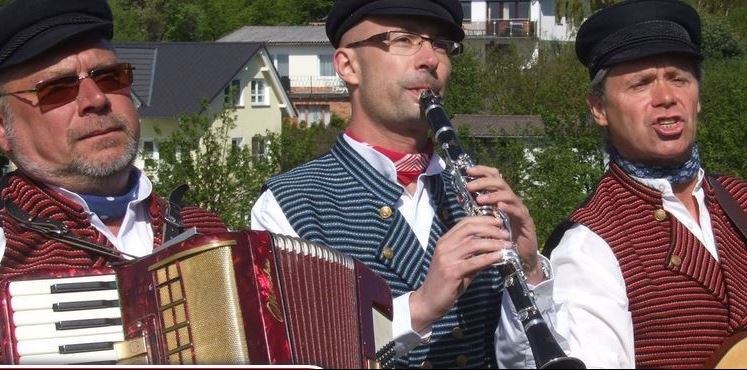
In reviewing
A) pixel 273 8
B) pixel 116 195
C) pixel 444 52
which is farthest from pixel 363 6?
pixel 273 8

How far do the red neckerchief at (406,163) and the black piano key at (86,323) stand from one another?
116cm

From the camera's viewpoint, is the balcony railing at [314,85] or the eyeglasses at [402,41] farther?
the balcony railing at [314,85]

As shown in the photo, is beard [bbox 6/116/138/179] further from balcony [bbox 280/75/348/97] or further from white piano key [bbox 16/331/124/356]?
balcony [bbox 280/75/348/97]

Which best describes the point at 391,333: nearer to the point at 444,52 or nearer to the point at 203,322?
the point at 203,322

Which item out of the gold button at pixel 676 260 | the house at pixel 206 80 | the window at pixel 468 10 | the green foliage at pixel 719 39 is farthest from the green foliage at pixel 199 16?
the gold button at pixel 676 260

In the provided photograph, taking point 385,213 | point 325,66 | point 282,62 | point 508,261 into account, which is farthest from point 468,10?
point 508,261

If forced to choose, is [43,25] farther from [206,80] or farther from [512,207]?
[206,80]

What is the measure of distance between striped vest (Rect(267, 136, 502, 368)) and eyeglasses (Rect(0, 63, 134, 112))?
57 cm

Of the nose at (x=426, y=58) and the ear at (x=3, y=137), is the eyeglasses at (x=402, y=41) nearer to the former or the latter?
the nose at (x=426, y=58)

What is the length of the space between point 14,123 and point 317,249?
1.04 metres

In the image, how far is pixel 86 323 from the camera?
2.89 m

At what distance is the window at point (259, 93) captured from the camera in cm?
3978

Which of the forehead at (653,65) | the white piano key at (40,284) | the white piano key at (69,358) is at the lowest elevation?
the white piano key at (69,358)

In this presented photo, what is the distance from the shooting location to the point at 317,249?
306 centimetres
